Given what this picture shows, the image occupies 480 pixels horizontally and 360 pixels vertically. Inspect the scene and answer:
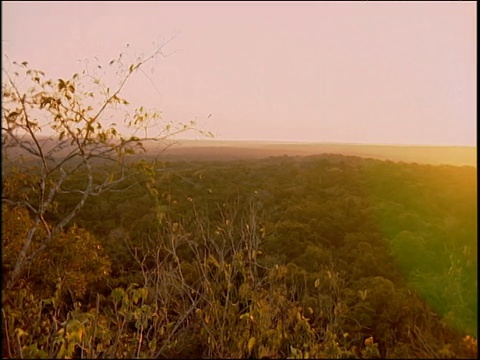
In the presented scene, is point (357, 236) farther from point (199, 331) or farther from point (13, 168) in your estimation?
point (13, 168)

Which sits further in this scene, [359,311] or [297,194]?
[297,194]

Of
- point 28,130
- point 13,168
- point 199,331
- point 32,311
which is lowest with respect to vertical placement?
point 199,331

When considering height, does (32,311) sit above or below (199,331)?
above

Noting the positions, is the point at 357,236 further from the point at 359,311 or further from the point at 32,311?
the point at 32,311

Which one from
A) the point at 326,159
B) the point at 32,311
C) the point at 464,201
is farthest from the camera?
the point at 326,159

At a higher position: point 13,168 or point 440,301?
point 13,168

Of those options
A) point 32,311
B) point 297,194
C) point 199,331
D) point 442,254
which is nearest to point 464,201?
point 442,254

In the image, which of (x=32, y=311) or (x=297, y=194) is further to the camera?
(x=297, y=194)

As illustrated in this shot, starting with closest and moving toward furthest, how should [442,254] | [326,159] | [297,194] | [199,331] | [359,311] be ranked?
[199,331] < [359,311] < [442,254] < [297,194] < [326,159]

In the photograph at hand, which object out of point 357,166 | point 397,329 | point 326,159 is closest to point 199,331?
point 397,329
